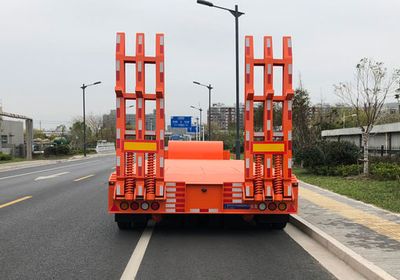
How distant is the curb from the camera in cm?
511

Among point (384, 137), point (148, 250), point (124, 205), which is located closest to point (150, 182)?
point (124, 205)

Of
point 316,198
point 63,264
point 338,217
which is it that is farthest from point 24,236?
point 316,198

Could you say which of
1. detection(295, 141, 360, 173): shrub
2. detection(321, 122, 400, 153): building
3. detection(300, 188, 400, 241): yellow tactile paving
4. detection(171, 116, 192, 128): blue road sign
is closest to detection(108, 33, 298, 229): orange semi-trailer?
detection(300, 188, 400, 241): yellow tactile paving

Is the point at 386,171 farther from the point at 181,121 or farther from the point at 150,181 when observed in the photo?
the point at 181,121

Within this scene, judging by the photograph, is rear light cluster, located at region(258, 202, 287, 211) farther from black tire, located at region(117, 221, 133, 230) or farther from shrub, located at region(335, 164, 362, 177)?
shrub, located at region(335, 164, 362, 177)

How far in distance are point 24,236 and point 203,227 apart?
10.2ft

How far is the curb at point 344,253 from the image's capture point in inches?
201

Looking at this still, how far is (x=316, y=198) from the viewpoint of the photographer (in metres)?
11.6

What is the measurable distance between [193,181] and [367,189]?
7376 mm

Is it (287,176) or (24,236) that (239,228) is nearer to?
(287,176)

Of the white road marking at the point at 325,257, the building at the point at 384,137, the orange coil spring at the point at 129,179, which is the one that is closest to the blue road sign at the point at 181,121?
the building at the point at 384,137

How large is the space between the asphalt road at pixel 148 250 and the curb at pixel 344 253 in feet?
1.24

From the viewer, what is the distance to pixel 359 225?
7.97m

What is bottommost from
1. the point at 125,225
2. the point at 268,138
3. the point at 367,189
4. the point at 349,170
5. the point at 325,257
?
the point at 325,257
